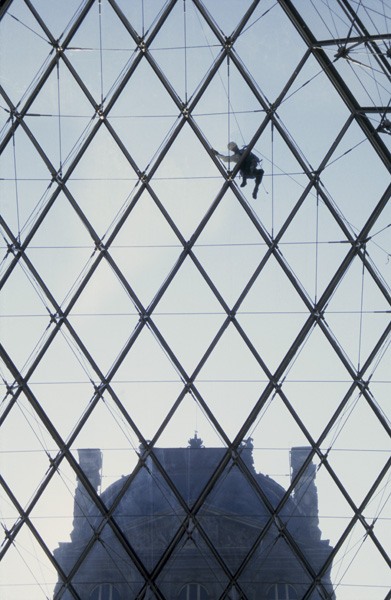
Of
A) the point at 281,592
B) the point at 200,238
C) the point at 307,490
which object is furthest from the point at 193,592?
the point at 200,238

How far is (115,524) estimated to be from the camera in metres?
14.0

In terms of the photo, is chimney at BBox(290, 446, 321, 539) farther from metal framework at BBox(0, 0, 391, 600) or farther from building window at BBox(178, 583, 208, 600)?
building window at BBox(178, 583, 208, 600)

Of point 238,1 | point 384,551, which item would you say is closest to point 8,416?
point 384,551

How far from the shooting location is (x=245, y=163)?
1459cm

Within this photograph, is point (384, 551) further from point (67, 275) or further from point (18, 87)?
point (18, 87)

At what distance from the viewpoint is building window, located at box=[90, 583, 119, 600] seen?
1373cm

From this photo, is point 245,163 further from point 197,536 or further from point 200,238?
point 197,536

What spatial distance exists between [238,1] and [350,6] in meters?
1.98

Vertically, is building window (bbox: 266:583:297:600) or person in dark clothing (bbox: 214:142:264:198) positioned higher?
person in dark clothing (bbox: 214:142:264:198)

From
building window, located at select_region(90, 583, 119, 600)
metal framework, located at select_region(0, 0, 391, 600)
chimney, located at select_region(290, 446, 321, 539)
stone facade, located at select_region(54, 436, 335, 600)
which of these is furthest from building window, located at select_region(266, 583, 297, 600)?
building window, located at select_region(90, 583, 119, 600)

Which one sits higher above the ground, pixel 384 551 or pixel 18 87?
pixel 18 87

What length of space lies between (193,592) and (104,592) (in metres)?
1.27

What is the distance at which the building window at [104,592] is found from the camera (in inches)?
540

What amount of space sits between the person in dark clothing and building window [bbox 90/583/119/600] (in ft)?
20.2
